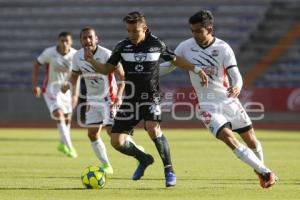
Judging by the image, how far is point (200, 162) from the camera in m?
13.9

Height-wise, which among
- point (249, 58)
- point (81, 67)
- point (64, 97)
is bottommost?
point (249, 58)

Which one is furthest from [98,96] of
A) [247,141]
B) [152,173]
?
[247,141]

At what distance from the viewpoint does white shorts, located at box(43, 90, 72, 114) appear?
1597 centimetres

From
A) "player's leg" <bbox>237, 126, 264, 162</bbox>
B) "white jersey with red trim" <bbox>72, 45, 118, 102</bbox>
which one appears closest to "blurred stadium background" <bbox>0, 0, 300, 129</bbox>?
"white jersey with red trim" <bbox>72, 45, 118, 102</bbox>

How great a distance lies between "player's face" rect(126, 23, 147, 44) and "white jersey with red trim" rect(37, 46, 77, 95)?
6120 millimetres

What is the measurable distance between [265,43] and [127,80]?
23.4 meters

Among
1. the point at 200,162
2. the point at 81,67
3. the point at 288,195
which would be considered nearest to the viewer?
the point at 288,195

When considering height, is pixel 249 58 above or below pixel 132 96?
below

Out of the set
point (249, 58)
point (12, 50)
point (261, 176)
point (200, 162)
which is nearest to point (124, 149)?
point (261, 176)

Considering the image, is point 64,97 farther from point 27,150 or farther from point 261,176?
point 261,176

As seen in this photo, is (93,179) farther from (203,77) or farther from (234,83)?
(234,83)

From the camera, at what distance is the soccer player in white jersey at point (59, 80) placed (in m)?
15.7

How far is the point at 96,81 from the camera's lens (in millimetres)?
12414

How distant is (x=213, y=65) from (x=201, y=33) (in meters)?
0.46
